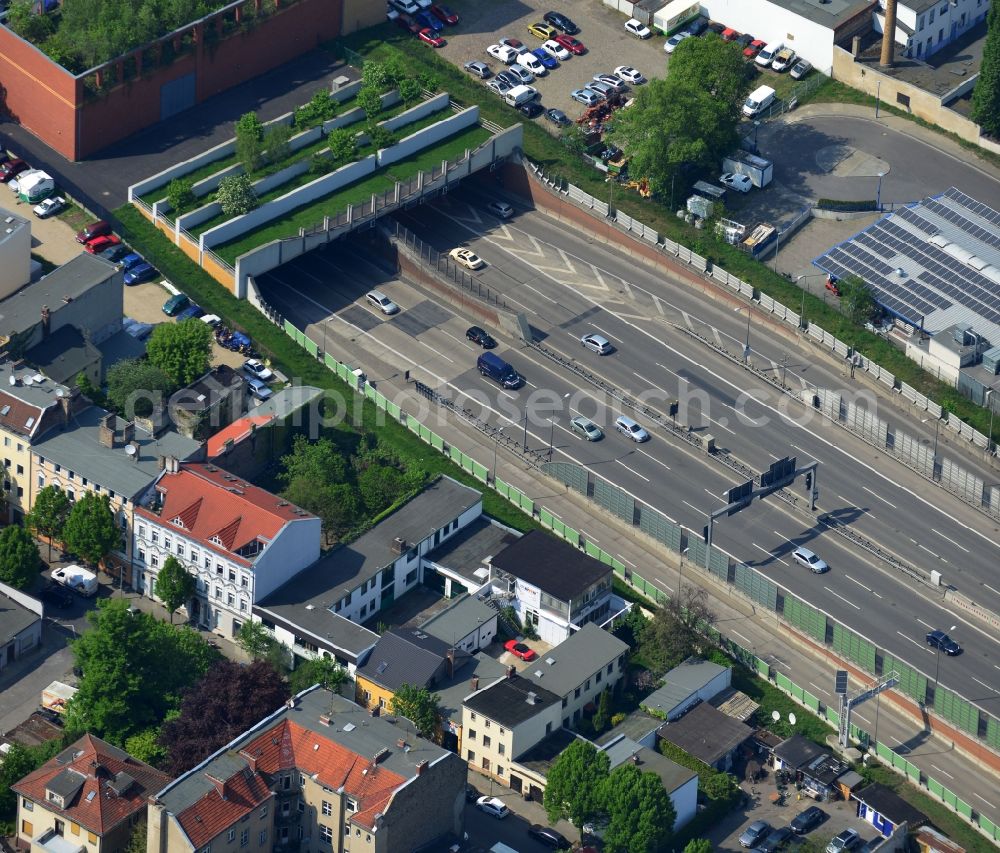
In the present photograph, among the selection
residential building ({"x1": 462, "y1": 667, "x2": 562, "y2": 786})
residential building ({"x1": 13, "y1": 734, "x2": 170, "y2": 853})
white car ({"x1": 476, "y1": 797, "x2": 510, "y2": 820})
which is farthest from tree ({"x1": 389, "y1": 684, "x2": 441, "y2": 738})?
residential building ({"x1": 13, "y1": 734, "x2": 170, "y2": 853})

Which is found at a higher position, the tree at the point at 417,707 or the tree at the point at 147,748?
the tree at the point at 417,707

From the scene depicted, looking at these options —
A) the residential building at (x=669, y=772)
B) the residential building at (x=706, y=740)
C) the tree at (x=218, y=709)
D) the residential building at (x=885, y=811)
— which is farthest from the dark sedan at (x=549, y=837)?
the residential building at (x=885, y=811)

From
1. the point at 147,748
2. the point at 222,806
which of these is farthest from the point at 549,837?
the point at 147,748

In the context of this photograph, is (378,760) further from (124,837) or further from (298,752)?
(124,837)

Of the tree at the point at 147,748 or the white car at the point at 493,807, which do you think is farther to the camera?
the white car at the point at 493,807

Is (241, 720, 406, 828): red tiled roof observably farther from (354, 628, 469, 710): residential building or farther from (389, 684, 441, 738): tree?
(354, 628, 469, 710): residential building

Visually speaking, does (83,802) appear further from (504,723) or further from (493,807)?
(504,723)

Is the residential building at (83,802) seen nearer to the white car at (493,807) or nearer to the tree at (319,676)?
the tree at (319,676)
